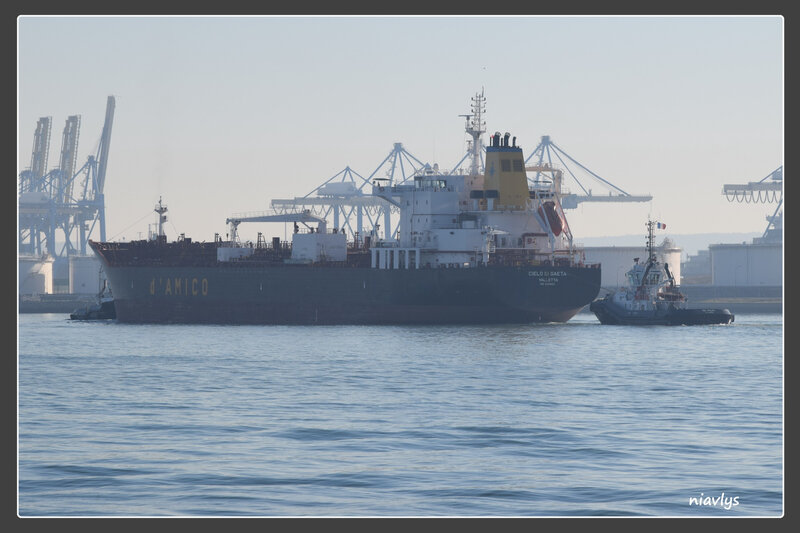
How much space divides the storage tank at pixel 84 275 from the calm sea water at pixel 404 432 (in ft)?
312

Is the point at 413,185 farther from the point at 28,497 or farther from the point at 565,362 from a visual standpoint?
the point at 28,497

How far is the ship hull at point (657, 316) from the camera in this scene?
2768 inches

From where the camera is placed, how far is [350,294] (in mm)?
73375

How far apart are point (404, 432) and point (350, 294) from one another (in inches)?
1756

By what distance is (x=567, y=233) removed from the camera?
74.8m

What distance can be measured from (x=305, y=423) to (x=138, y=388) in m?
10.3

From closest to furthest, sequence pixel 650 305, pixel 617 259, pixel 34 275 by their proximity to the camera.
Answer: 1. pixel 650 305
2. pixel 617 259
3. pixel 34 275

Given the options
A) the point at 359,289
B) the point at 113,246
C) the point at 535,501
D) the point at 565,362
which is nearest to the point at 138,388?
the point at 565,362

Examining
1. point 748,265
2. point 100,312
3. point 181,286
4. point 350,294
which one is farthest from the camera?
point 748,265

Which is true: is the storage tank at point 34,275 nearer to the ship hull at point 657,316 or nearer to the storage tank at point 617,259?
the storage tank at point 617,259

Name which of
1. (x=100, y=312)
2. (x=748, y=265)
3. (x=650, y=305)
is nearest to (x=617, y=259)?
(x=748, y=265)

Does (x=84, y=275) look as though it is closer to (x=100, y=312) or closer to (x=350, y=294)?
(x=100, y=312)

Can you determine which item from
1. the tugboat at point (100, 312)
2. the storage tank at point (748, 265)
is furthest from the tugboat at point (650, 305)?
the storage tank at point (748, 265)

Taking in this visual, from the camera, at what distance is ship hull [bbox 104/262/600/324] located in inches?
2751
